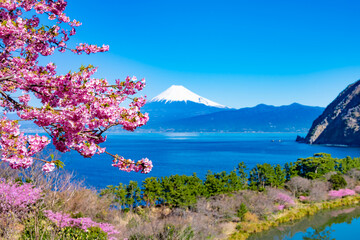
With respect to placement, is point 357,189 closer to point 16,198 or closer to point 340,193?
point 340,193

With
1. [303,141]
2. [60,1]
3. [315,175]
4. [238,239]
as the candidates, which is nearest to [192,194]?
[238,239]

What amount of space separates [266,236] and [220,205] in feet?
15.5

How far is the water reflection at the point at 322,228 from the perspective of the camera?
24.6 m

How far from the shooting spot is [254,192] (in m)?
30.6

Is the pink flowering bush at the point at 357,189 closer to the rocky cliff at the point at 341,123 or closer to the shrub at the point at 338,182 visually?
the shrub at the point at 338,182

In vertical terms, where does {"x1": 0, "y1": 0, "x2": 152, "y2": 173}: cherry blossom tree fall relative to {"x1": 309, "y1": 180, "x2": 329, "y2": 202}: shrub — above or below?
above

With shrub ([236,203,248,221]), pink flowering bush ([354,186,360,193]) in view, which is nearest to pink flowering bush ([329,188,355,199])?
pink flowering bush ([354,186,360,193])

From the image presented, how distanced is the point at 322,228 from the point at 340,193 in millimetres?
11502

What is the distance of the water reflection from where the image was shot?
2456cm

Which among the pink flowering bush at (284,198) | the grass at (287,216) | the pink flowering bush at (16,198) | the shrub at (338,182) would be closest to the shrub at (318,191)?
the grass at (287,216)

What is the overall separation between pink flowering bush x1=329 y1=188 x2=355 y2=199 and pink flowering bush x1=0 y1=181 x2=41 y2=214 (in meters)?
35.3

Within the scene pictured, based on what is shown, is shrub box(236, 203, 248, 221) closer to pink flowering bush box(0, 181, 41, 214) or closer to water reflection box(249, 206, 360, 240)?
water reflection box(249, 206, 360, 240)

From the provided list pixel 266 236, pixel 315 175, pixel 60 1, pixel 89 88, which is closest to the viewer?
pixel 89 88

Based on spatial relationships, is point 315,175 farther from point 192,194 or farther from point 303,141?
point 303,141
